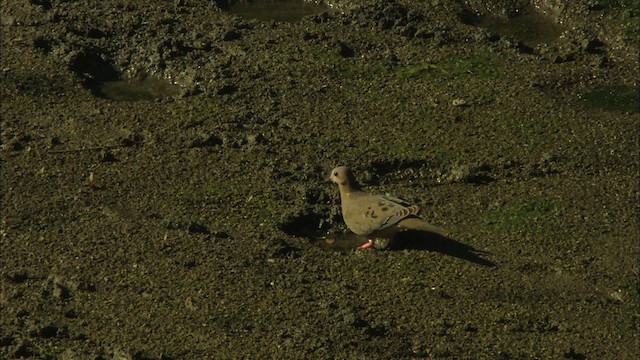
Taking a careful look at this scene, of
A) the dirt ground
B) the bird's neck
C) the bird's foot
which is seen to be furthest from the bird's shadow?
the bird's neck

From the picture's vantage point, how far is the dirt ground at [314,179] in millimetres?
7500

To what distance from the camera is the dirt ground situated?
7.50m

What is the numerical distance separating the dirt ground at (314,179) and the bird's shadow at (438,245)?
2cm

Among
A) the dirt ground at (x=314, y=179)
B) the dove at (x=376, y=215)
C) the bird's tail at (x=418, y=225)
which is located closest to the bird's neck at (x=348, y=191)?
the dove at (x=376, y=215)

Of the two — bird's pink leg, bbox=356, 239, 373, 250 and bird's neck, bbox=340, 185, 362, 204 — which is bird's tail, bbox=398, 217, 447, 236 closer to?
bird's pink leg, bbox=356, 239, 373, 250

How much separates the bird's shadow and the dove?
0.08 m

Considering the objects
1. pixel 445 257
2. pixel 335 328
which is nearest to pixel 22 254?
pixel 335 328

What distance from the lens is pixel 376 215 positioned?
8.27 m

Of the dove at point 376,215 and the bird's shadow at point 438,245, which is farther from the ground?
the dove at point 376,215

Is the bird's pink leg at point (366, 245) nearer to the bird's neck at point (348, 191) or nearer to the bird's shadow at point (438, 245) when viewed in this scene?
the bird's shadow at point (438, 245)

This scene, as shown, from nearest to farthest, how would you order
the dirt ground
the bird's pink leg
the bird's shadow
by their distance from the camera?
the dirt ground
the bird's shadow
the bird's pink leg

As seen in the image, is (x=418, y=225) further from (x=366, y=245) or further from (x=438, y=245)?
(x=366, y=245)

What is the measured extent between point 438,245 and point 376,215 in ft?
1.40

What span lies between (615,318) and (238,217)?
2347 mm
